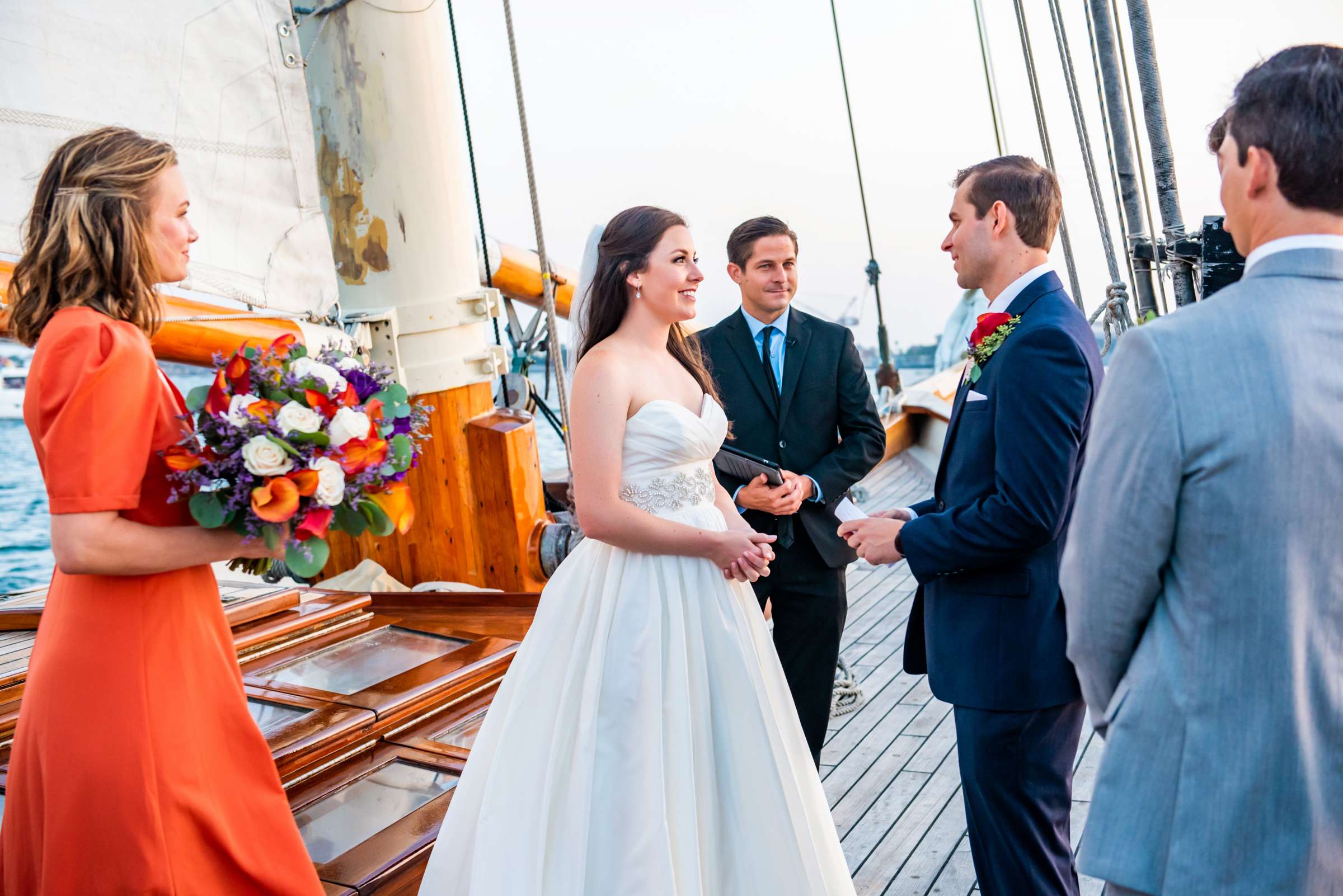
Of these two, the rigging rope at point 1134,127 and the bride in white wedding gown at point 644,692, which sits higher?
the rigging rope at point 1134,127

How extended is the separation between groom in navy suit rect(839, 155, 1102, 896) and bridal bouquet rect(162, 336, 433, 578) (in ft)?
3.39

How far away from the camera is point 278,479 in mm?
1684

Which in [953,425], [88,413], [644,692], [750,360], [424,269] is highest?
[424,269]

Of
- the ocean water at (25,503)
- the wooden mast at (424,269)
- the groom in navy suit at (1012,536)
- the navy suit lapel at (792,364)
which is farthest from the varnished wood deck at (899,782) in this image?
the ocean water at (25,503)

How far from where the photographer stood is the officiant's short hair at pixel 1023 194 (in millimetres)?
2088

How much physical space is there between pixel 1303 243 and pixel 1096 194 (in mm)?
2645

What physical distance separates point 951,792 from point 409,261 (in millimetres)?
2879

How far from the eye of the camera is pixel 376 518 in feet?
6.03

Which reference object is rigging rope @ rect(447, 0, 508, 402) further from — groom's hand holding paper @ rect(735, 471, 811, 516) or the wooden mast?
groom's hand holding paper @ rect(735, 471, 811, 516)

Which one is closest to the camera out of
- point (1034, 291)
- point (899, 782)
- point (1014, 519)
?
point (1014, 519)

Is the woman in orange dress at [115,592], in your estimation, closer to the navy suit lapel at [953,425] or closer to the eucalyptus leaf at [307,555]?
the eucalyptus leaf at [307,555]

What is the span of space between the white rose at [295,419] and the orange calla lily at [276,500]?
0.27ft

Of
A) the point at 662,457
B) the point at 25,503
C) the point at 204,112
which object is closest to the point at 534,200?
the point at 204,112

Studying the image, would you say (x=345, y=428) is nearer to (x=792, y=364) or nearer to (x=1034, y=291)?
(x=1034, y=291)
